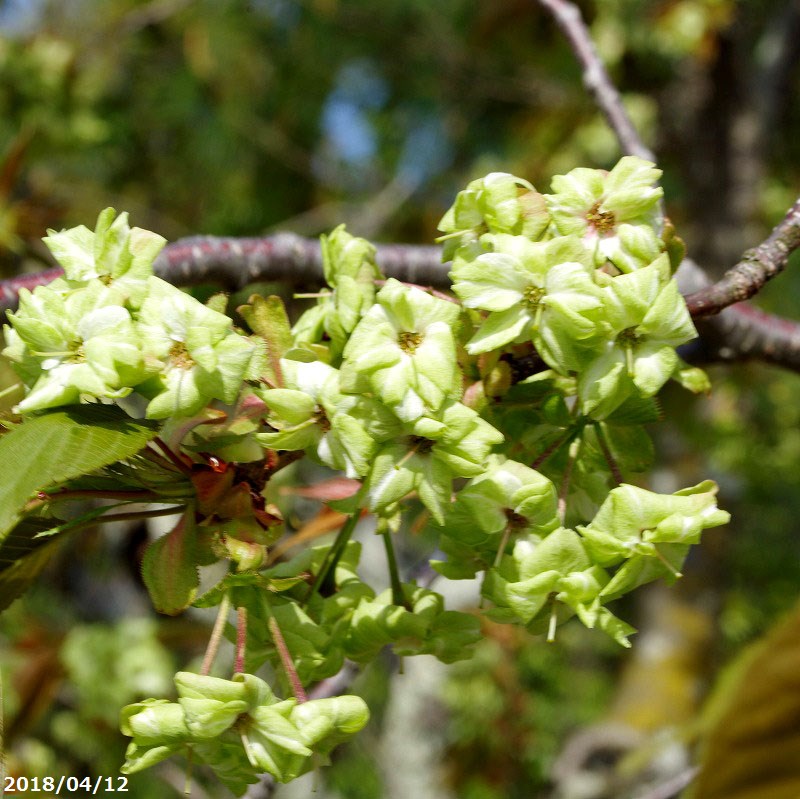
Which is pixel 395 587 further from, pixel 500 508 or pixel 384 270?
pixel 384 270

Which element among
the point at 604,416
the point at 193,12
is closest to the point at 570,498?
the point at 604,416

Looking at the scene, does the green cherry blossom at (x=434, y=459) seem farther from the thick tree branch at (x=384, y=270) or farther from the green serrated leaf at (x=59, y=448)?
the thick tree branch at (x=384, y=270)

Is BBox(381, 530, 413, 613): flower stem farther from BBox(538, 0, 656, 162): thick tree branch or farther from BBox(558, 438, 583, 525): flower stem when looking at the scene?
BBox(538, 0, 656, 162): thick tree branch

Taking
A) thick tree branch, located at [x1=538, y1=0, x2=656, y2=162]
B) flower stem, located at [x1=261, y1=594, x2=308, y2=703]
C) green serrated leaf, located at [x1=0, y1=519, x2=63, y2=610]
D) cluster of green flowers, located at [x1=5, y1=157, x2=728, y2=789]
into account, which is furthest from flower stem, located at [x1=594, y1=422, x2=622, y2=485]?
thick tree branch, located at [x1=538, y1=0, x2=656, y2=162]

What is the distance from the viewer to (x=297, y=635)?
1.69 feet

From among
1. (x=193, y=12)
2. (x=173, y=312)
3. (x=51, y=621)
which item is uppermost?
(x=193, y=12)

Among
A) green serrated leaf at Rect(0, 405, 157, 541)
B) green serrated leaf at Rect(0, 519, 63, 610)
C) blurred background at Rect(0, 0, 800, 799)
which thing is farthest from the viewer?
blurred background at Rect(0, 0, 800, 799)

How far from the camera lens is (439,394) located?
18.4 inches

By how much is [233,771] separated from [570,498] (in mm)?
238

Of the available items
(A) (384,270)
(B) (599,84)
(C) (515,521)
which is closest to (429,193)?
(B) (599,84)

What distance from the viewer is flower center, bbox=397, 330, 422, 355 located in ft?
1.59

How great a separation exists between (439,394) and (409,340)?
0.04m

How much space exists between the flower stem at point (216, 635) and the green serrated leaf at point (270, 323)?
130 millimetres

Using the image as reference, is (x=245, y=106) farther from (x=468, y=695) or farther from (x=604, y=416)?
(x=604, y=416)
